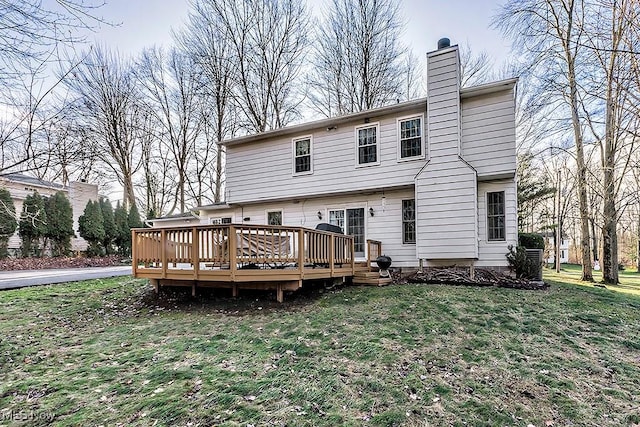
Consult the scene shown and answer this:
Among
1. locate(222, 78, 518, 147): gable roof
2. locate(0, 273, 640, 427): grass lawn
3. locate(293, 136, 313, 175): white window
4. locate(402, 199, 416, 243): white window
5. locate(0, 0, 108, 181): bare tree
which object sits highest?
locate(222, 78, 518, 147): gable roof

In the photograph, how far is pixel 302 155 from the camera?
11555 millimetres

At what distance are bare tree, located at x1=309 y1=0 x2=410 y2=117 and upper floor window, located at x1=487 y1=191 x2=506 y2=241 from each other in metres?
10.4

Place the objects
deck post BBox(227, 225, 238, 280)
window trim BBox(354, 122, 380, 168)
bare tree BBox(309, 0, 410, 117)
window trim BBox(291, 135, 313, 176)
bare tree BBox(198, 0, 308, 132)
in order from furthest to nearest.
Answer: bare tree BBox(198, 0, 308, 132) < bare tree BBox(309, 0, 410, 117) < window trim BBox(291, 135, 313, 176) < window trim BBox(354, 122, 380, 168) < deck post BBox(227, 225, 238, 280)

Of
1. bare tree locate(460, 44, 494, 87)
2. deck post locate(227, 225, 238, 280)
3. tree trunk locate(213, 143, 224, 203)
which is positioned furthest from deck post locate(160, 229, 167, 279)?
bare tree locate(460, 44, 494, 87)

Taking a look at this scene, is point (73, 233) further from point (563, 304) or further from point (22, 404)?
point (563, 304)

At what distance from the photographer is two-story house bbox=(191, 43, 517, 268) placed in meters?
8.90

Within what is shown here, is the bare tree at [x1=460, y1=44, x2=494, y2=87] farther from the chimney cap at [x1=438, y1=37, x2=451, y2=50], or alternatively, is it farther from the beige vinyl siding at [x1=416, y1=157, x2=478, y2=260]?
the beige vinyl siding at [x1=416, y1=157, x2=478, y2=260]

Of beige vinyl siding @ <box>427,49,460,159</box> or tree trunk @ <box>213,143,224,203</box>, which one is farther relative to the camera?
tree trunk @ <box>213,143,224,203</box>

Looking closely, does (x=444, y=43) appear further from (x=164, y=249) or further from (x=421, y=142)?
(x=164, y=249)

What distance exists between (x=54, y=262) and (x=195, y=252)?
42.4 feet

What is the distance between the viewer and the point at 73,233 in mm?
16750

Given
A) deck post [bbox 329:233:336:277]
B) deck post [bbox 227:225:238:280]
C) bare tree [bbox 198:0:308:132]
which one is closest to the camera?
deck post [bbox 227:225:238:280]

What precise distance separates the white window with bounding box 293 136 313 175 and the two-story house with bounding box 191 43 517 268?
0.12 ft

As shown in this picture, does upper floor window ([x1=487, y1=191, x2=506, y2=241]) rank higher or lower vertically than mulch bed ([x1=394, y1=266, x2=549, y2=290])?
higher
